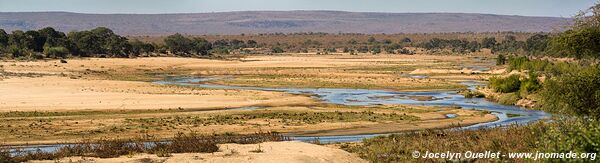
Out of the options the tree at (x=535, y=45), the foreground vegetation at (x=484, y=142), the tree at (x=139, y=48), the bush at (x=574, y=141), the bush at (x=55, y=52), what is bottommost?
the tree at (x=535, y=45)

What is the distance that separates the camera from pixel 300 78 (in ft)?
251

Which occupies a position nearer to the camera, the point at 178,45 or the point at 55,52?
the point at 55,52

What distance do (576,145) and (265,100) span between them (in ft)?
112

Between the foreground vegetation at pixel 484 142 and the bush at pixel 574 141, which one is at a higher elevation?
the bush at pixel 574 141

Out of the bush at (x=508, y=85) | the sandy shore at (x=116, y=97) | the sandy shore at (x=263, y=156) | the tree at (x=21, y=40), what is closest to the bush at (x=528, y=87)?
the bush at (x=508, y=85)

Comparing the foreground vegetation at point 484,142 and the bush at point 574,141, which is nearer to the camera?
the bush at point 574,141

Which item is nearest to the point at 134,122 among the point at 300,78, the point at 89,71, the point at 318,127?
the point at 318,127

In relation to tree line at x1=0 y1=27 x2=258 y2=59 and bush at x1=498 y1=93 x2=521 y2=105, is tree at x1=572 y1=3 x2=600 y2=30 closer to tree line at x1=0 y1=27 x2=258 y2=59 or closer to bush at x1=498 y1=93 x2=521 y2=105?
bush at x1=498 y1=93 x2=521 y2=105

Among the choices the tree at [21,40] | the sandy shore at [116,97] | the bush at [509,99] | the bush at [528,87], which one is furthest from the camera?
the tree at [21,40]

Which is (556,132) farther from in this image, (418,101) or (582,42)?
(418,101)

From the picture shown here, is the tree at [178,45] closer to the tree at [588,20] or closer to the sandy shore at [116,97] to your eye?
the sandy shore at [116,97]

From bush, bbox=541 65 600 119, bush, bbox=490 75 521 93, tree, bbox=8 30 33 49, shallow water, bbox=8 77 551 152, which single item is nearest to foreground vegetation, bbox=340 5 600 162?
bush, bbox=541 65 600 119

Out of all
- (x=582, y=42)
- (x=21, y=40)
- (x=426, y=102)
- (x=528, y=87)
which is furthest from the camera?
(x=21, y=40)

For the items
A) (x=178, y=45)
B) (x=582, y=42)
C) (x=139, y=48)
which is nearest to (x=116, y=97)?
(x=582, y=42)
